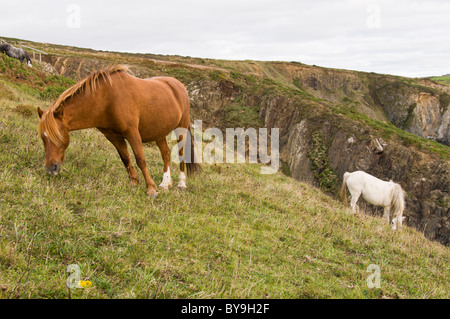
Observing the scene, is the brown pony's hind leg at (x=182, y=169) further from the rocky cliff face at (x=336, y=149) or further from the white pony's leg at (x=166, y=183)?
the rocky cliff face at (x=336, y=149)

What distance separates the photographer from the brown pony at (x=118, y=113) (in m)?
5.17

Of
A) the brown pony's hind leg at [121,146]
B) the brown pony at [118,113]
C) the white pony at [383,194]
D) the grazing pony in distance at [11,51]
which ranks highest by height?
the grazing pony in distance at [11,51]

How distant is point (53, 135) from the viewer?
16.7 ft

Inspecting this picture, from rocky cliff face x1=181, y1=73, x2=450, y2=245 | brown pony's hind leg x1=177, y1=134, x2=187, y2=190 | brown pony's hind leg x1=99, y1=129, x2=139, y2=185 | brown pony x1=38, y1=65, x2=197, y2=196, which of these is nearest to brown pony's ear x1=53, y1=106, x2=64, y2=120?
brown pony x1=38, y1=65, x2=197, y2=196

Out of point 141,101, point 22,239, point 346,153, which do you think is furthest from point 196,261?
point 346,153

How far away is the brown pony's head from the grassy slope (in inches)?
16.1

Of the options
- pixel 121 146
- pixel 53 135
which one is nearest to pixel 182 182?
pixel 121 146

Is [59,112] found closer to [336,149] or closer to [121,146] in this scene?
[121,146]

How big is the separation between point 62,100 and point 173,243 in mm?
3175

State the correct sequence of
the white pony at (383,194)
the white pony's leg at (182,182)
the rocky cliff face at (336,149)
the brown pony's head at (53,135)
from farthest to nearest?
the rocky cliff face at (336,149) → the white pony at (383,194) → the white pony's leg at (182,182) → the brown pony's head at (53,135)

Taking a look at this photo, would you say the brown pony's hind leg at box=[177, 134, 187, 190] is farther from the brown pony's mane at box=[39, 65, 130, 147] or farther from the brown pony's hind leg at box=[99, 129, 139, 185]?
the brown pony's mane at box=[39, 65, 130, 147]

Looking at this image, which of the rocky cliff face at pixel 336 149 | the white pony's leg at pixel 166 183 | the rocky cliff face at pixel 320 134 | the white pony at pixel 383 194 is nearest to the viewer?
the white pony's leg at pixel 166 183

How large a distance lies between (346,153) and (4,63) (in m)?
26.1

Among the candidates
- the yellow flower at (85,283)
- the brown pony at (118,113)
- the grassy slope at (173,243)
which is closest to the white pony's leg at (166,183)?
the brown pony at (118,113)
